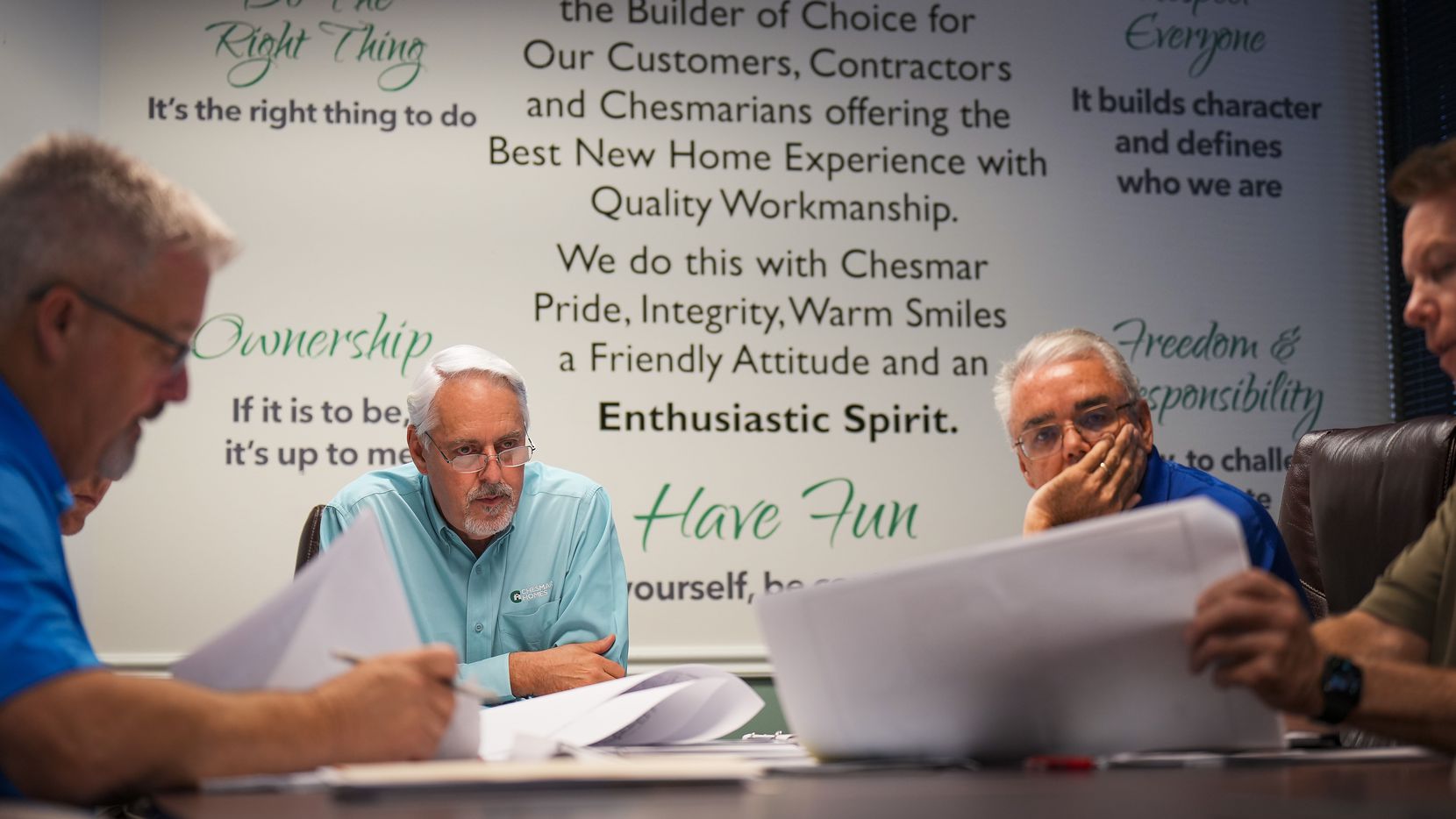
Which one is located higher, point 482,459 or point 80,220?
point 80,220

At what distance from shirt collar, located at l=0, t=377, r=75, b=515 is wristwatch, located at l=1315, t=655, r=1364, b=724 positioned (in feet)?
3.97

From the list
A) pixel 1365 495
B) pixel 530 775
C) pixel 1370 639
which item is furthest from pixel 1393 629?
pixel 530 775

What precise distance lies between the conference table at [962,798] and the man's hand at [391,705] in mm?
119

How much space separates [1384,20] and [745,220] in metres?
2.32

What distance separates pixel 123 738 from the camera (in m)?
0.98

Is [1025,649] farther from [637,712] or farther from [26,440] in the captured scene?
[26,440]

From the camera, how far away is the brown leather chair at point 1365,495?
2.34m

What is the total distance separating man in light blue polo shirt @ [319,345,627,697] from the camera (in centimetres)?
271

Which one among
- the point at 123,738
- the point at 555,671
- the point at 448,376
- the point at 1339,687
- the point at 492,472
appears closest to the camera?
the point at 123,738

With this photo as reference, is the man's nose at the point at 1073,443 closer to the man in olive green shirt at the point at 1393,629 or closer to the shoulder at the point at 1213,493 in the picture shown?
the shoulder at the point at 1213,493

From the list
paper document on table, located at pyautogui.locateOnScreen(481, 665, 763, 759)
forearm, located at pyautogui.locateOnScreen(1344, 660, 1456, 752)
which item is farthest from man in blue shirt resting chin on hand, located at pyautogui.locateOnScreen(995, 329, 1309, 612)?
forearm, located at pyautogui.locateOnScreen(1344, 660, 1456, 752)

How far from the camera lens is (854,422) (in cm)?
378

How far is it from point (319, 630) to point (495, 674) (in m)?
1.25

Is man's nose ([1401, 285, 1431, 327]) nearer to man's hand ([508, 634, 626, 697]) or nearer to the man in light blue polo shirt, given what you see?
man's hand ([508, 634, 626, 697])
